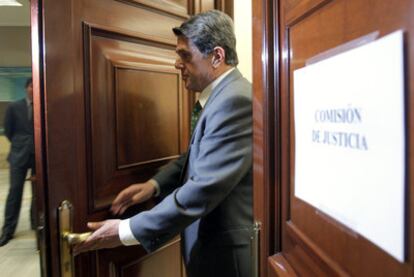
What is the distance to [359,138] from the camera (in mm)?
345

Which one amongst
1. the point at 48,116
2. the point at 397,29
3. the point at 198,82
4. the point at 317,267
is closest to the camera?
the point at 397,29

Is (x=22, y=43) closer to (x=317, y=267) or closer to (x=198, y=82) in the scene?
(x=198, y=82)

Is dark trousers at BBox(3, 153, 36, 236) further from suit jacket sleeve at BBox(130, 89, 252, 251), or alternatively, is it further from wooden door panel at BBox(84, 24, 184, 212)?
suit jacket sleeve at BBox(130, 89, 252, 251)

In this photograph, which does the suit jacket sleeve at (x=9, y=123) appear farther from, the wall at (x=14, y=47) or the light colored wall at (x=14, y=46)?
the light colored wall at (x=14, y=46)

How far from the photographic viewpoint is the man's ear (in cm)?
116

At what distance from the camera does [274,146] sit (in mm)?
605

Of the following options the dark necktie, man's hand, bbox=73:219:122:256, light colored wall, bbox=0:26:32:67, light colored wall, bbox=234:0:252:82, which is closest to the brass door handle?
man's hand, bbox=73:219:122:256

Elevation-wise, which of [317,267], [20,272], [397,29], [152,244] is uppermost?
[397,29]

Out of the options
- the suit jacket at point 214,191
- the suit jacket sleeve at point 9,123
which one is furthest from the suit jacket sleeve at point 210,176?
the suit jacket sleeve at point 9,123

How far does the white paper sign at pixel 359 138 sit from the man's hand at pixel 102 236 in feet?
2.12

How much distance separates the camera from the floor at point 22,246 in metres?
0.95

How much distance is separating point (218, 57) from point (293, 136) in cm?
71

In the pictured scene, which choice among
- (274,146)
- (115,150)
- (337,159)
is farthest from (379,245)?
(115,150)

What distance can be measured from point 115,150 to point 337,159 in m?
0.81
